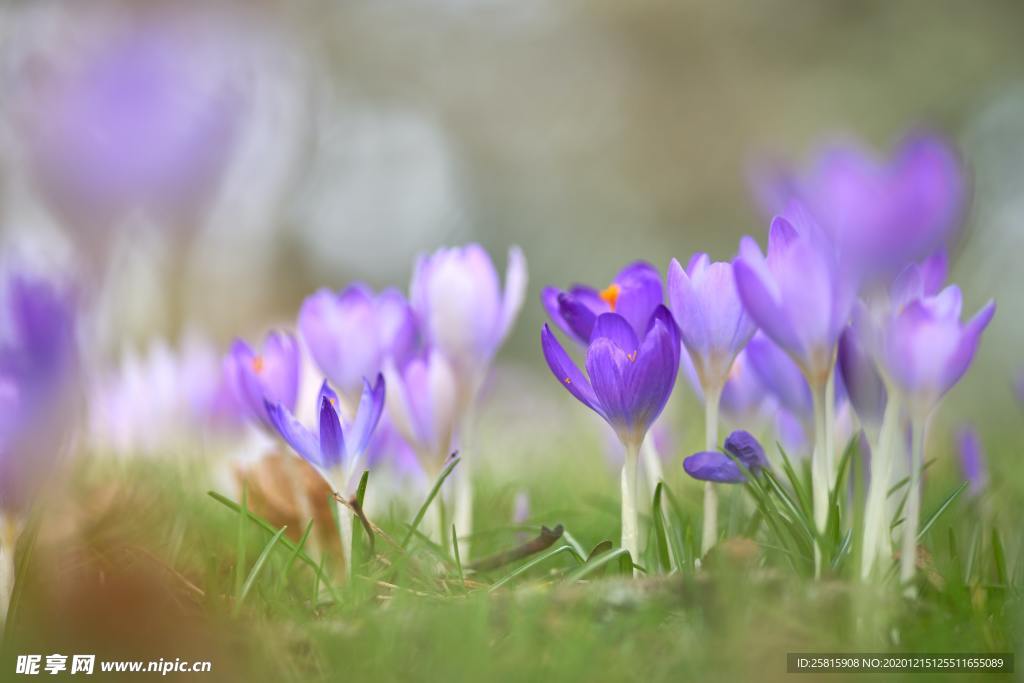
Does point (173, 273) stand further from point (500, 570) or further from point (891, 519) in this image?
point (891, 519)

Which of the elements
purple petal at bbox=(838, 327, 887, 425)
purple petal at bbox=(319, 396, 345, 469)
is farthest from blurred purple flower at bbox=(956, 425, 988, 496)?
purple petal at bbox=(319, 396, 345, 469)

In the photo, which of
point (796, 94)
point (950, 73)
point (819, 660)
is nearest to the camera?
point (819, 660)

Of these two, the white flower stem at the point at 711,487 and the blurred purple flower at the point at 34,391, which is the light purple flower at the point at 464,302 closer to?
the white flower stem at the point at 711,487

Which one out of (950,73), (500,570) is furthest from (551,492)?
(950,73)

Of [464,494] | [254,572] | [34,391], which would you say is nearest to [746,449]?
[464,494]

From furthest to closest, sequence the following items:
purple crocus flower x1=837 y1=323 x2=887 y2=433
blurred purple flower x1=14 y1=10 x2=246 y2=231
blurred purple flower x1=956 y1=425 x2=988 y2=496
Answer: blurred purple flower x1=14 y1=10 x2=246 y2=231 < blurred purple flower x1=956 y1=425 x2=988 y2=496 < purple crocus flower x1=837 y1=323 x2=887 y2=433

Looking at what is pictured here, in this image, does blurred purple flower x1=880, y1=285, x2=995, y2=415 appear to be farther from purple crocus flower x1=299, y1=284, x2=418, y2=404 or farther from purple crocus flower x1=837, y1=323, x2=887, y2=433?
purple crocus flower x1=299, y1=284, x2=418, y2=404

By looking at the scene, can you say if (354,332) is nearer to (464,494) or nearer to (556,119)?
(464,494)

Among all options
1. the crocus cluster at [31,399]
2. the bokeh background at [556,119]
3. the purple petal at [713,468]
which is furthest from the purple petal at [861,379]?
the bokeh background at [556,119]
